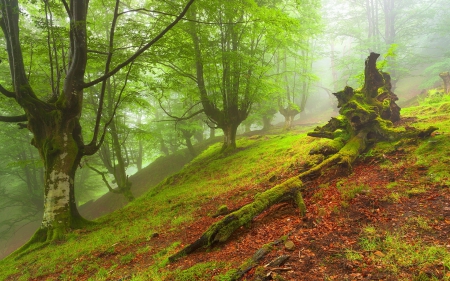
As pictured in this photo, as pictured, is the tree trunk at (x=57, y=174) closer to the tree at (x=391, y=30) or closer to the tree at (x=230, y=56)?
the tree at (x=230, y=56)

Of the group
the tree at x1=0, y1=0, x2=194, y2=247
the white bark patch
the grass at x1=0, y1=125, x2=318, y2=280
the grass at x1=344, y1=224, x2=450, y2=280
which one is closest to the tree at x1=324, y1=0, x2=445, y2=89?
the grass at x1=0, y1=125, x2=318, y2=280

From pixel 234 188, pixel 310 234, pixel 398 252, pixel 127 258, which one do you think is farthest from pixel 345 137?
pixel 127 258

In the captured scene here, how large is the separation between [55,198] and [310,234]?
7164 mm

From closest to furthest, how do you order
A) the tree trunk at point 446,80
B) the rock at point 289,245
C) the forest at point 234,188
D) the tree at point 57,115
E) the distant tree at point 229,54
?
the forest at point 234,188
the rock at point 289,245
the tree at point 57,115
the distant tree at point 229,54
the tree trunk at point 446,80

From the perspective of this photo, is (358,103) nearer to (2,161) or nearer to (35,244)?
(35,244)

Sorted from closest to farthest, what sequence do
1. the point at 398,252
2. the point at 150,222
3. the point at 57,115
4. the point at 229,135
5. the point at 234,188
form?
1. the point at 398,252
2. the point at 150,222
3. the point at 57,115
4. the point at 234,188
5. the point at 229,135

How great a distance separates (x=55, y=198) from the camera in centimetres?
645

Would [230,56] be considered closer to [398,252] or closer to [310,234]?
[310,234]

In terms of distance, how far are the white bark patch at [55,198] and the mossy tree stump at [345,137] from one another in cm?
493

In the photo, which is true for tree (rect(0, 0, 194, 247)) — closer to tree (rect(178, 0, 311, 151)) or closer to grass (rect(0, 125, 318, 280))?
grass (rect(0, 125, 318, 280))

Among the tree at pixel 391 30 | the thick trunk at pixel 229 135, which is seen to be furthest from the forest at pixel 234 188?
the tree at pixel 391 30

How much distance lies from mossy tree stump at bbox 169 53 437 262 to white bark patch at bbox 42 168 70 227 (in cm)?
493

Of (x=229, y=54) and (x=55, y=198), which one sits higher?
(x=229, y=54)

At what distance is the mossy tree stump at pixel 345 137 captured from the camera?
3.91 meters
